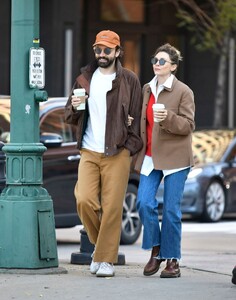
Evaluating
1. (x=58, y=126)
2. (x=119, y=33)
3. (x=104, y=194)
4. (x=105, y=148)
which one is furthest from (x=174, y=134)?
(x=119, y=33)

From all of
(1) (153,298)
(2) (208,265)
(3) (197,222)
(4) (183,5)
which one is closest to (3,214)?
(1) (153,298)

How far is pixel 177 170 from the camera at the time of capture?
365 inches

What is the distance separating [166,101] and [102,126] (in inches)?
21.9

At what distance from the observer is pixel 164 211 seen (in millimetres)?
9336

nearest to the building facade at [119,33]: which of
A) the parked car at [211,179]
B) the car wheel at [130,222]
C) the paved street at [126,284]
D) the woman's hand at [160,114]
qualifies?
the parked car at [211,179]

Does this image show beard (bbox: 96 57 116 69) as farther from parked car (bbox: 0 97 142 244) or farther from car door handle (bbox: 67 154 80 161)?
car door handle (bbox: 67 154 80 161)

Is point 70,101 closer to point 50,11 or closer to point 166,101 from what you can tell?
point 166,101

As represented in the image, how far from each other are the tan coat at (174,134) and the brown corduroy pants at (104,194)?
21cm

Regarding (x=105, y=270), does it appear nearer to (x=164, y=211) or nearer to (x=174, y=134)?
(x=164, y=211)

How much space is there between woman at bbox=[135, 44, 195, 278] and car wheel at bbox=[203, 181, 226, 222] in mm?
8008

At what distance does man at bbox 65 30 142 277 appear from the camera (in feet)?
30.2

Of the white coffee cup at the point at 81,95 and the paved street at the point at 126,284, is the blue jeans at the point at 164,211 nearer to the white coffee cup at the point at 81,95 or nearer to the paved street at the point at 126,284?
the paved street at the point at 126,284

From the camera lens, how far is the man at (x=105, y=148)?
9211 millimetres

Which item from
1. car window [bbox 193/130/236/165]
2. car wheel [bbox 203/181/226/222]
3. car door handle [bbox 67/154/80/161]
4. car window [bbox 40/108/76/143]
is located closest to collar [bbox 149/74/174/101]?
car door handle [bbox 67/154/80/161]
